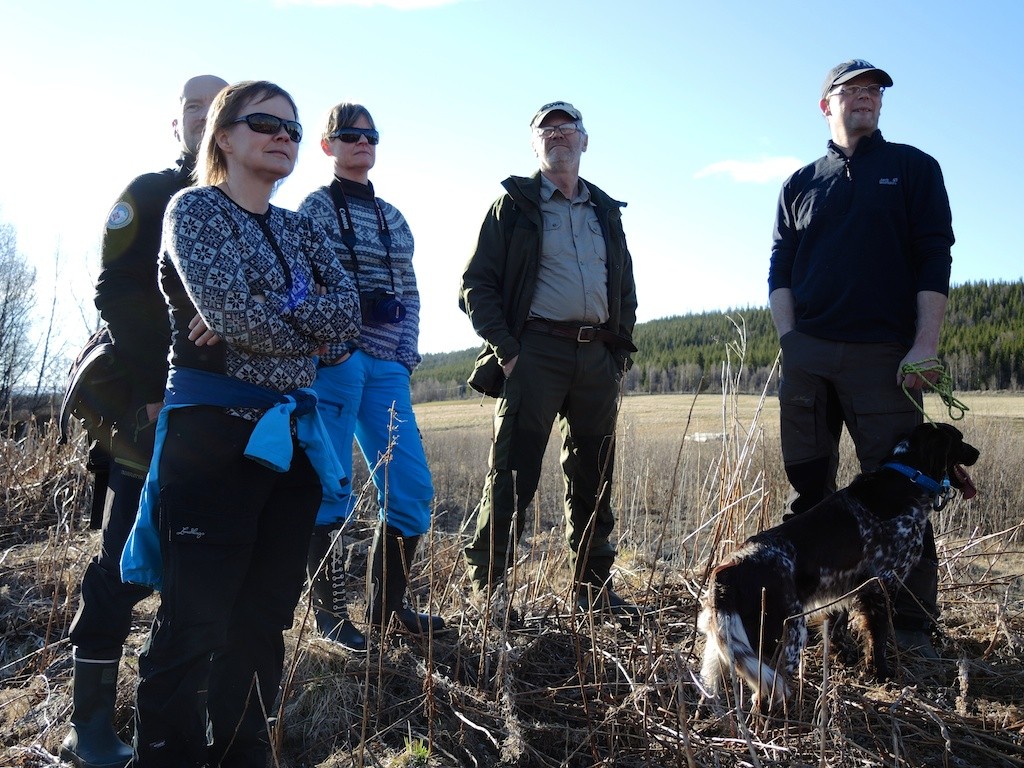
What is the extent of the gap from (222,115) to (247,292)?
56 centimetres

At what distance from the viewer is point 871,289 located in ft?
11.1

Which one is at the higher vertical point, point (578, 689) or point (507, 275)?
point (507, 275)

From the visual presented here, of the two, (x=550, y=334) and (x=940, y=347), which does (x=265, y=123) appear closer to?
(x=550, y=334)

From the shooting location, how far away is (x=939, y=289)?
10.8ft

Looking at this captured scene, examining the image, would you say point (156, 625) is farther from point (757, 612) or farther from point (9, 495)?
point (9, 495)

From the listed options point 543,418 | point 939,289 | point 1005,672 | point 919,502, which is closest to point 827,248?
point 939,289

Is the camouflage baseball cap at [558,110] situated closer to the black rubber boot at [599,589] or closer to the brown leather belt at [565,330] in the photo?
the brown leather belt at [565,330]

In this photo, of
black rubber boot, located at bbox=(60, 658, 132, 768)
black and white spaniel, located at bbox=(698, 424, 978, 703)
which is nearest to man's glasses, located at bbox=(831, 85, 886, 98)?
black and white spaniel, located at bbox=(698, 424, 978, 703)

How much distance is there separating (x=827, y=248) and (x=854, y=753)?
210 centimetres

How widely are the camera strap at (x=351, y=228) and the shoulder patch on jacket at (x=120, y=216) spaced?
0.97m

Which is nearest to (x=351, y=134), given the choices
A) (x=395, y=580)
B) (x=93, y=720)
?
(x=395, y=580)

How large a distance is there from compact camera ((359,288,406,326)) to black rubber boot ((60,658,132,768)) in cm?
162

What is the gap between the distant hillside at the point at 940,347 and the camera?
1101 inches

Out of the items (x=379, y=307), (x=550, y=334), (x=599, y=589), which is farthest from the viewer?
(x=550, y=334)
